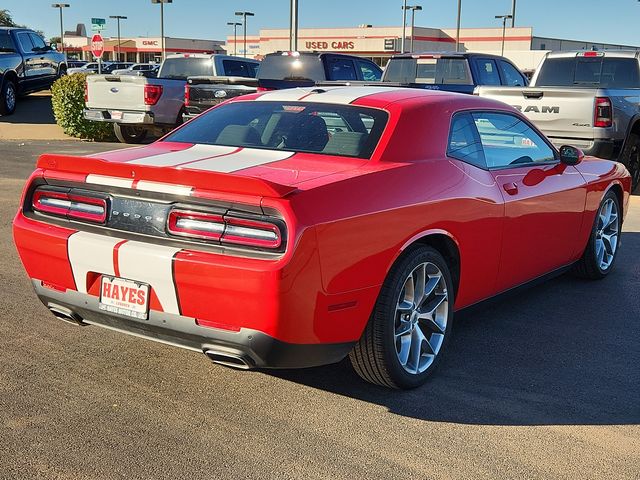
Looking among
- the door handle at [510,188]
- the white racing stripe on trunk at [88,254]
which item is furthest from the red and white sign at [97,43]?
the white racing stripe on trunk at [88,254]

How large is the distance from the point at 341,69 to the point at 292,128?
35.7ft

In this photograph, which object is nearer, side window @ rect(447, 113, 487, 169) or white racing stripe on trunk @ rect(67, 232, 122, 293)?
white racing stripe on trunk @ rect(67, 232, 122, 293)

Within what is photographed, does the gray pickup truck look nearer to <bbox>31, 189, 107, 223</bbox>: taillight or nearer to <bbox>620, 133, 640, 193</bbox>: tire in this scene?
<bbox>620, 133, 640, 193</bbox>: tire

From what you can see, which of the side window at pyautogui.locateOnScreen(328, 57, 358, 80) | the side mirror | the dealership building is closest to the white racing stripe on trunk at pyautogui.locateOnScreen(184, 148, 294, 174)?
the side mirror

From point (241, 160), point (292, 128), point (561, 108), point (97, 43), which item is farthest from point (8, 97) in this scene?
point (241, 160)

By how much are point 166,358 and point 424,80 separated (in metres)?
10.3

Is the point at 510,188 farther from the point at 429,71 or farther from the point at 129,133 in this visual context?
the point at 129,133

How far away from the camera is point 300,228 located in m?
3.33

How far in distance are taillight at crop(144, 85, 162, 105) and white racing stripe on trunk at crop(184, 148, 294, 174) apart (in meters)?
11.3

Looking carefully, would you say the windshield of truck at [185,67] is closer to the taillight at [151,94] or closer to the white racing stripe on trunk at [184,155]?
the taillight at [151,94]

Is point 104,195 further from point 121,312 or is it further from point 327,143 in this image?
point 327,143

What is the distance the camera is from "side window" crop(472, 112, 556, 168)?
4.96 metres

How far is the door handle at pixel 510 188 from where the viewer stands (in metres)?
4.88

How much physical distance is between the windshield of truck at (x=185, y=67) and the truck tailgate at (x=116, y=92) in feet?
4.82
